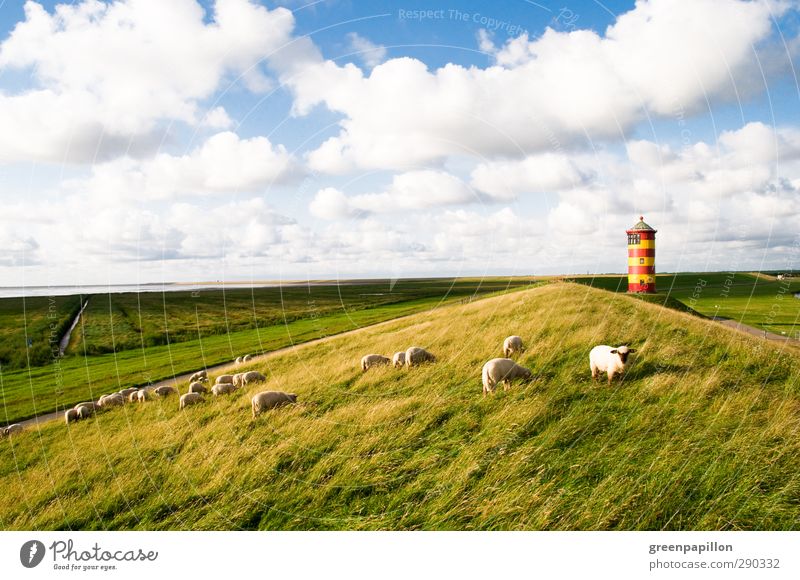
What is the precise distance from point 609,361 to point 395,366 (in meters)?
6.89

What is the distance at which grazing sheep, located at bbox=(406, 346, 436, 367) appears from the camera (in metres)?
14.1

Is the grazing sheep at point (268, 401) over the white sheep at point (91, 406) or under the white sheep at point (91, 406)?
over

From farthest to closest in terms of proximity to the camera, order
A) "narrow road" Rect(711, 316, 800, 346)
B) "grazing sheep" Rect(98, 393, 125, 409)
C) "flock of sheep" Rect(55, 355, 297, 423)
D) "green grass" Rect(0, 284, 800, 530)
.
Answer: "narrow road" Rect(711, 316, 800, 346) < "grazing sheep" Rect(98, 393, 125, 409) < "flock of sheep" Rect(55, 355, 297, 423) < "green grass" Rect(0, 284, 800, 530)

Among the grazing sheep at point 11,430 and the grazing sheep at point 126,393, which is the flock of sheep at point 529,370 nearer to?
the grazing sheep at point 126,393

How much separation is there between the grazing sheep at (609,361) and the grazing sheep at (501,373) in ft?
5.51

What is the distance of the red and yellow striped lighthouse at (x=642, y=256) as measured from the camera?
30078 millimetres

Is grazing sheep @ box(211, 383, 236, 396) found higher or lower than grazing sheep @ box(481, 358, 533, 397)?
lower

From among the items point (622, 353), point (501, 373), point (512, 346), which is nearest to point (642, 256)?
point (512, 346)

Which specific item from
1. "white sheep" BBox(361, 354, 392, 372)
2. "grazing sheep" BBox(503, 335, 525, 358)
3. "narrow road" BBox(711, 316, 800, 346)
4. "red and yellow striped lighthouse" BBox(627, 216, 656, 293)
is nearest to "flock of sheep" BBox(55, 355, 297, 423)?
"white sheep" BBox(361, 354, 392, 372)
